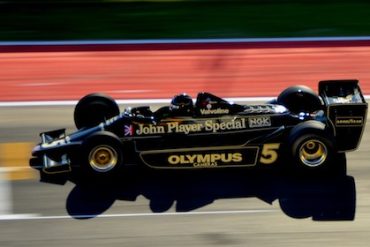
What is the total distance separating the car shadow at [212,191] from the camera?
10.2m

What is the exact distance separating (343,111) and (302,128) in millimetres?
769

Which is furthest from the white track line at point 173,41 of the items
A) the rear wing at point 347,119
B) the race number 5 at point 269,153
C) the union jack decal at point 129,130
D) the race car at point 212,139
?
the race number 5 at point 269,153

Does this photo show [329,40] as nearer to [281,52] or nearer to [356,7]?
[281,52]

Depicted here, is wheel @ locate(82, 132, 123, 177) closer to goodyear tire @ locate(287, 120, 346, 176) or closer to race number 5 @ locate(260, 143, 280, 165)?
race number 5 @ locate(260, 143, 280, 165)

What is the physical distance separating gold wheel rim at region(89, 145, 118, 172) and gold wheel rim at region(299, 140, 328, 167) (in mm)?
2431

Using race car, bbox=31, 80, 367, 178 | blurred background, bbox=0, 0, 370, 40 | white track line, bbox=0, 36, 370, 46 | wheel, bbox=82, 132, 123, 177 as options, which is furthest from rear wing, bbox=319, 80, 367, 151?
blurred background, bbox=0, 0, 370, 40

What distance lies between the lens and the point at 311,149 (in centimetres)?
1069

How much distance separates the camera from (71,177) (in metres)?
11.1

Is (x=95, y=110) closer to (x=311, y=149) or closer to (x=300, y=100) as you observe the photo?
(x=300, y=100)

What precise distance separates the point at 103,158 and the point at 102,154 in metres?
0.06

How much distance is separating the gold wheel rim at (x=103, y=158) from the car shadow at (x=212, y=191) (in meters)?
0.27

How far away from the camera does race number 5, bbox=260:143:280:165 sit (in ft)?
35.4

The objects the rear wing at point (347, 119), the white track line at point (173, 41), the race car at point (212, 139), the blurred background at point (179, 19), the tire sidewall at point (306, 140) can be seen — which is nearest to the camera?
the tire sidewall at point (306, 140)

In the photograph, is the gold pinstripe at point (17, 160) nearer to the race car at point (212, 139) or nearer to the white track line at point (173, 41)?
the race car at point (212, 139)
